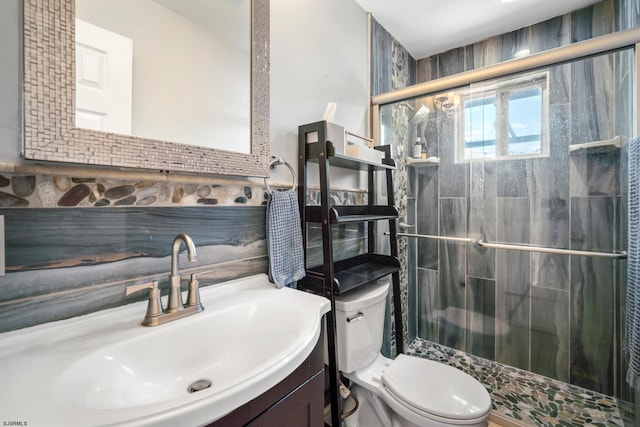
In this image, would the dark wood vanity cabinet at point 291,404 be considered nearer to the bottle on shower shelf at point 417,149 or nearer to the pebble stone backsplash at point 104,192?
the pebble stone backsplash at point 104,192

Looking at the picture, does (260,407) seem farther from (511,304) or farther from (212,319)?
(511,304)

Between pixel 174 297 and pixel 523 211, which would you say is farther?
pixel 523 211

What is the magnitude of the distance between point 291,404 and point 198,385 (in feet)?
0.78

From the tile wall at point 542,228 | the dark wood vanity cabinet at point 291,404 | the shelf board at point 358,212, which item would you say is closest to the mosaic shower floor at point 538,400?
the tile wall at point 542,228

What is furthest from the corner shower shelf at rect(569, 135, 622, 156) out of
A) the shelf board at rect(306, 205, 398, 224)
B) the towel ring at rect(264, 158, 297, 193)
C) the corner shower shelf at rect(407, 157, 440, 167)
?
the towel ring at rect(264, 158, 297, 193)

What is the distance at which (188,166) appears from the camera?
82cm

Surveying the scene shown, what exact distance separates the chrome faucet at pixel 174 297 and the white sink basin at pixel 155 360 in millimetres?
27

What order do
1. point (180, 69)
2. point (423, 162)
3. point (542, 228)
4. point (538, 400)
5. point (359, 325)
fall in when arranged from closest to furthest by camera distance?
1. point (180, 69)
2. point (359, 325)
3. point (538, 400)
4. point (542, 228)
5. point (423, 162)

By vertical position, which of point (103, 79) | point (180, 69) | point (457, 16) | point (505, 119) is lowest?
point (103, 79)

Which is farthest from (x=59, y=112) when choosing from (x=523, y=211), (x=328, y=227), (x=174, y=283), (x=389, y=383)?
(x=523, y=211)

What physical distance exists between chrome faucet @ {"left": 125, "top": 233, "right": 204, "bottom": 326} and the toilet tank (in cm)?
60

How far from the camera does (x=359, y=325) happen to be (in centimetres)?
123

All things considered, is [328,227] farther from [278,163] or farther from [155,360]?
[155,360]

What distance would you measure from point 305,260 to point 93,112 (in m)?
0.90
